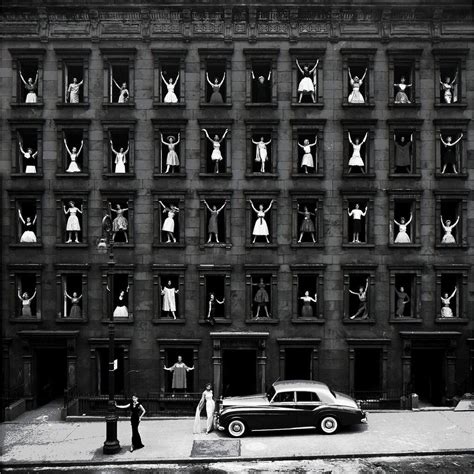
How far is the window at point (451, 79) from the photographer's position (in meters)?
24.7

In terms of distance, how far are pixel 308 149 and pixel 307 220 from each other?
10.8 feet

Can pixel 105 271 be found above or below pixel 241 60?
below

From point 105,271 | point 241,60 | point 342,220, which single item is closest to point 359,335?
point 342,220

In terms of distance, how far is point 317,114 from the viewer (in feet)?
81.4

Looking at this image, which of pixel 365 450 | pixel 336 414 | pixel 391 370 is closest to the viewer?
pixel 365 450

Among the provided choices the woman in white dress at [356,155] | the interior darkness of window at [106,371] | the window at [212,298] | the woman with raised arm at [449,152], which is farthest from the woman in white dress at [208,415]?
the woman with raised arm at [449,152]

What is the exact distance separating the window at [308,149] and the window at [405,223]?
142 inches

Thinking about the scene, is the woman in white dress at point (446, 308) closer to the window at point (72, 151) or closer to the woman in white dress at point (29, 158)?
the window at point (72, 151)

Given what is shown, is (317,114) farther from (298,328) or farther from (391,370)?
(391,370)

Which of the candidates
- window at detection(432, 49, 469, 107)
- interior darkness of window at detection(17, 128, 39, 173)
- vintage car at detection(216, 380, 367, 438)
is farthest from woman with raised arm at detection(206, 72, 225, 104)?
vintage car at detection(216, 380, 367, 438)

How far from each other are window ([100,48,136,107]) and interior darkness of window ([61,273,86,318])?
27.3 feet

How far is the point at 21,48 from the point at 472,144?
2143cm

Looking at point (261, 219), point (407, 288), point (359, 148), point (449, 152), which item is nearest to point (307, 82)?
point (359, 148)

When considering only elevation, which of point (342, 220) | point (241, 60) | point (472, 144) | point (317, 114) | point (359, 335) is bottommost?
point (359, 335)
